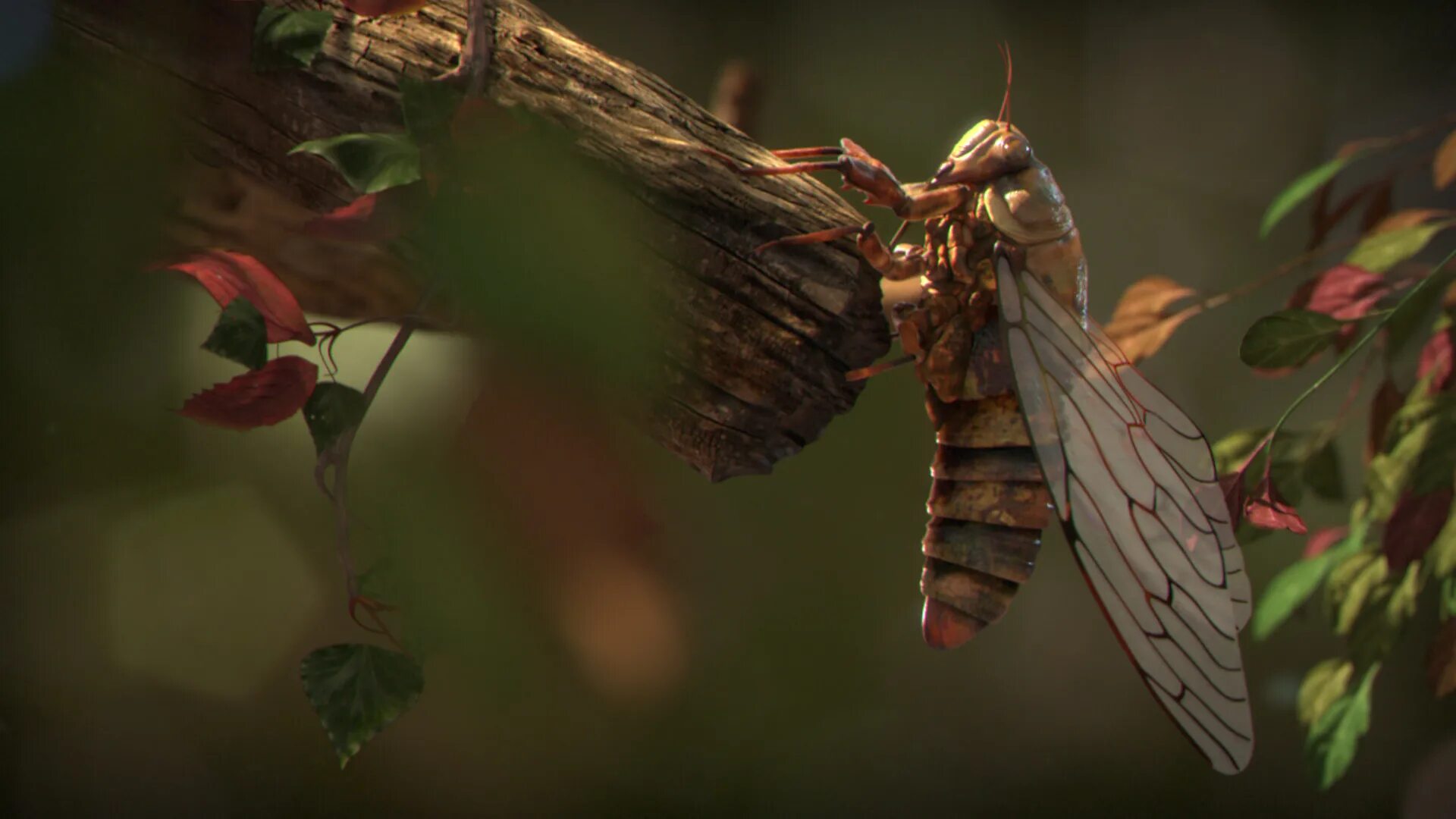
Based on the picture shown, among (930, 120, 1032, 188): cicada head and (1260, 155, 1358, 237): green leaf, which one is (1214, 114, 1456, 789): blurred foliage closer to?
(1260, 155, 1358, 237): green leaf

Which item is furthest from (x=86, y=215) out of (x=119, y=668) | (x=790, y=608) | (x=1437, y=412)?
(x=1437, y=412)

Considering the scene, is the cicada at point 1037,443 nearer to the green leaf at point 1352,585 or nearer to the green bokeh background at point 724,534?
the green bokeh background at point 724,534

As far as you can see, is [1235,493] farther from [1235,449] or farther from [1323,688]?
[1323,688]

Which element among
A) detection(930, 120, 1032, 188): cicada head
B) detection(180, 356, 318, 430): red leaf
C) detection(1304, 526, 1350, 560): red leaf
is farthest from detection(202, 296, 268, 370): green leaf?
detection(1304, 526, 1350, 560): red leaf

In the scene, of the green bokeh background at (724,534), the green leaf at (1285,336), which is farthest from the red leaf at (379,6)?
the green leaf at (1285,336)

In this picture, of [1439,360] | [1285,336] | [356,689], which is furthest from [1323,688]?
[356,689]

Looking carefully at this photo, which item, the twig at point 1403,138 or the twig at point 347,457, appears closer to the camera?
the twig at point 347,457

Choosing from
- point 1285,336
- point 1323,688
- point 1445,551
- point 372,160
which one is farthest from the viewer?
point 1323,688
